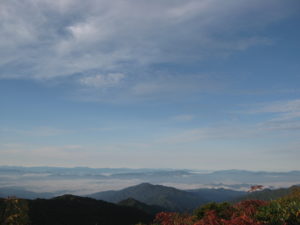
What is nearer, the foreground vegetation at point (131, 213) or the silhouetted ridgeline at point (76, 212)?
the foreground vegetation at point (131, 213)

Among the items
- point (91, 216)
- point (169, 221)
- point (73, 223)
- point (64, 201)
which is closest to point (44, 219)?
point (73, 223)

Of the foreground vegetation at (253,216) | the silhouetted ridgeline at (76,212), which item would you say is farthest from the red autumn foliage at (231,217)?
the silhouetted ridgeline at (76,212)

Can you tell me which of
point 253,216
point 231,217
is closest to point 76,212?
point 253,216

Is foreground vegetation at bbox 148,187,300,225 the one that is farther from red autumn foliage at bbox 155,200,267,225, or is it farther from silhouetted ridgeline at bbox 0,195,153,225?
silhouetted ridgeline at bbox 0,195,153,225

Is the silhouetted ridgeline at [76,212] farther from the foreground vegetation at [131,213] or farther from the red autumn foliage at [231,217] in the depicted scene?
the red autumn foliage at [231,217]

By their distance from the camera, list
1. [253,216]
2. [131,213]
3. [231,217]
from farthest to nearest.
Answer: [131,213] → [253,216] → [231,217]

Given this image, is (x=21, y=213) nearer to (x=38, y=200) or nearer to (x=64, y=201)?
(x=38, y=200)

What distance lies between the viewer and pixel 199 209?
58.6 ft

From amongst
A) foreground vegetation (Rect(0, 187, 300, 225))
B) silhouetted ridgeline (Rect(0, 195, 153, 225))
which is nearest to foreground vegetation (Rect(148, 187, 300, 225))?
foreground vegetation (Rect(0, 187, 300, 225))

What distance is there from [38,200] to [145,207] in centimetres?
8681

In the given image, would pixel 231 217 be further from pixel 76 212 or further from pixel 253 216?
pixel 76 212

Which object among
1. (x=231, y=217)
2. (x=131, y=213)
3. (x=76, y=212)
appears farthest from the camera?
(x=131, y=213)

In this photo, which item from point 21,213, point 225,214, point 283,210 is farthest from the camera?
point 225,214

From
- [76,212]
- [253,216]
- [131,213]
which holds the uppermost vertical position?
[253,216]
